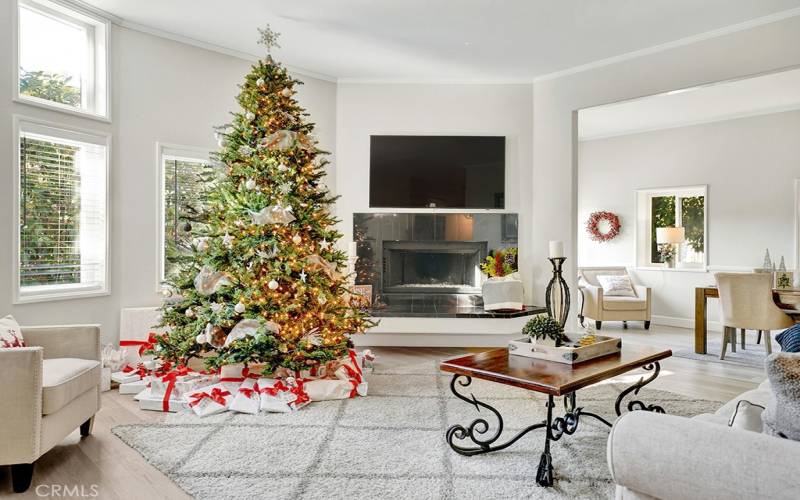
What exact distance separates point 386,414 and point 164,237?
8.55ft

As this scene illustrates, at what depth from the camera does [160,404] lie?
3.44 m

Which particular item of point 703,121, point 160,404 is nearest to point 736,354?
point 703,121

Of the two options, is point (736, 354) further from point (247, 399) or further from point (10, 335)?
point (10, 335)

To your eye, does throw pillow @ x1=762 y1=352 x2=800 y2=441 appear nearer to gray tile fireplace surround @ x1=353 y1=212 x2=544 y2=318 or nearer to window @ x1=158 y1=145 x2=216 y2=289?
window @ x1=158 y1=145 x2=216 y2=289

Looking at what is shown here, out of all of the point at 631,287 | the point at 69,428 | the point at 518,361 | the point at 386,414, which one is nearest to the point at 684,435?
the point at 518,361

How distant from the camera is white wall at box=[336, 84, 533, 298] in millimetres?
5863

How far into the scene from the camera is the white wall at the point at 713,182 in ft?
21.9

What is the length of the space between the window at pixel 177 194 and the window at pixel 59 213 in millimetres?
479

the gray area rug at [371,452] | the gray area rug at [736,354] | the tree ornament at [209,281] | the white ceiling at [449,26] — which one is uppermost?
the white ceiling at [449,26]

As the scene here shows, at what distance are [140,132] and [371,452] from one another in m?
3.36

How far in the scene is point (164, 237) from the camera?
464 cm

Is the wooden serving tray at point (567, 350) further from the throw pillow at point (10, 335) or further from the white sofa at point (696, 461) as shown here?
the throw pillow at point (10, 335)

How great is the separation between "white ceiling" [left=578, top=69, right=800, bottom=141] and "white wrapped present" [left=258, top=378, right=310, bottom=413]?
4.17m

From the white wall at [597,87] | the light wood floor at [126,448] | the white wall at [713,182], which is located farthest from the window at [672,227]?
the light wood floor at [126,448]
